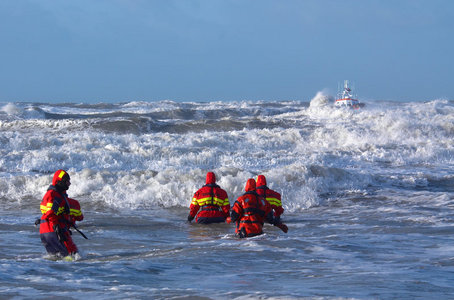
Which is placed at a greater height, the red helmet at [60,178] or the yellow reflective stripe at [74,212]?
the red helmet at [60,178]

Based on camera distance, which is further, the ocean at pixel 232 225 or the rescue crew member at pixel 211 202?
the rescue crew member at pixel 211 202

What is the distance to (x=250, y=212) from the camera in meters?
9.05

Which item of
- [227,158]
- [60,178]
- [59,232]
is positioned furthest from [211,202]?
[227,158]

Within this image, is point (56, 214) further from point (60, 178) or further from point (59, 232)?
point (60, 178)

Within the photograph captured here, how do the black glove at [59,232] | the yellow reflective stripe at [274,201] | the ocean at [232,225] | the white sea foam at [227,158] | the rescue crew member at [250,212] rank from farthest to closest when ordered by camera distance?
the white sea foam at [227,158], the yellow reflective stripe at [274,201], the rescue crew member at [250,212], the black glove at [59,232], the ocean at [232,225]

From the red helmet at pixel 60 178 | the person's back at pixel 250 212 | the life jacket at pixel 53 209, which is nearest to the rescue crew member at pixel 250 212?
the person's back at pixel 250 212

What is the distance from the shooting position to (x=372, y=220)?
11.7 m

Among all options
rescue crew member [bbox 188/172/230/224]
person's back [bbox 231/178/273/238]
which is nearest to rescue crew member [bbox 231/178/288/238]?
person's back [bbox 231/178/273/238]

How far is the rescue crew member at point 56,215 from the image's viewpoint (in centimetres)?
723

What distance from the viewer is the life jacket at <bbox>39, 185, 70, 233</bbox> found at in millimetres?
7219

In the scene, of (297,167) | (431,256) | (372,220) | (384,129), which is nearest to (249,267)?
(431,256)

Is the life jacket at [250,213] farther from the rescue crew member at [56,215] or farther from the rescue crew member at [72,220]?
the rescue crew member at [56,215]

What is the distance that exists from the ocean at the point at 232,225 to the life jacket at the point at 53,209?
44cm

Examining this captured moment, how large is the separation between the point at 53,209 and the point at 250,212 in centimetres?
300
